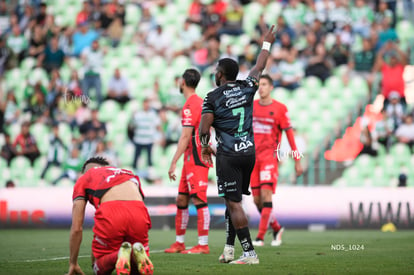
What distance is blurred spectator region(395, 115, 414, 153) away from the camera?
19.0 meters

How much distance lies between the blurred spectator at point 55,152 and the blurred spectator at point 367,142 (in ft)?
27.7

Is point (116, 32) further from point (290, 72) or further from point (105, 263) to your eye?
point (105, 263)

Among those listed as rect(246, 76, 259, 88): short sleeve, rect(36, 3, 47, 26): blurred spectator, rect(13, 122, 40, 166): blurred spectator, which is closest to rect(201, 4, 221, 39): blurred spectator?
rect(36, 3, 47, 26): blurred spectator

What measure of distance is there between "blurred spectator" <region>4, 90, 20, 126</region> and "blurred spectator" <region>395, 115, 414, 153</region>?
11.6m

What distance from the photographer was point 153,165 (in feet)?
67.3

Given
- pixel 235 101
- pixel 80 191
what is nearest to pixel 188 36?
pixel 235 101

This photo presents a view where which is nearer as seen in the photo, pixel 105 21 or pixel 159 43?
pixel 159 43

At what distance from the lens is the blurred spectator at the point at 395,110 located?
19469 millimetres

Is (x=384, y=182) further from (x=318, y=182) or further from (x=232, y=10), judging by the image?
(x=232, y=10)

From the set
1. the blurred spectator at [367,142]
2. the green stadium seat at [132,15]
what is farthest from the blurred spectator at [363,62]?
the green stadium seat at [132,15]

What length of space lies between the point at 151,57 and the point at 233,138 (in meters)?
15.5

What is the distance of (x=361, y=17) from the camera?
892 inches

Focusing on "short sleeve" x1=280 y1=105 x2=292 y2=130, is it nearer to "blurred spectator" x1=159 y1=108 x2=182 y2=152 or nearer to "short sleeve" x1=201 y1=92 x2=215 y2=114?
"short sleeve" x1=201 y1=92 x2=215 y2=114

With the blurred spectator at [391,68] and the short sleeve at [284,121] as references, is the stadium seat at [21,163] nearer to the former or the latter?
the blurred spectator at [391,68]
